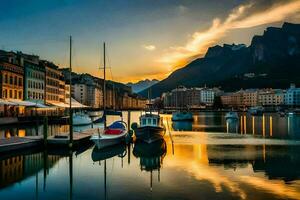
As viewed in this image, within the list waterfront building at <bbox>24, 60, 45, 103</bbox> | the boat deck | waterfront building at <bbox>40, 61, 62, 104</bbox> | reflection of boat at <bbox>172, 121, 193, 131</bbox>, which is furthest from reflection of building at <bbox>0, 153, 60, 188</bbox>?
waterfront building at <bbox>40, 61, 62, 104</bbox>

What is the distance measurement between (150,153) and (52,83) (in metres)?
94.1

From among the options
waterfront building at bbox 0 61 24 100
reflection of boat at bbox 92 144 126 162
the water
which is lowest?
the water

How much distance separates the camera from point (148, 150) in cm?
4644

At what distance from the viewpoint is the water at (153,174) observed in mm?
24609

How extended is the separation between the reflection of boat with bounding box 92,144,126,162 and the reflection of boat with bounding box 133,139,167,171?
1586mm

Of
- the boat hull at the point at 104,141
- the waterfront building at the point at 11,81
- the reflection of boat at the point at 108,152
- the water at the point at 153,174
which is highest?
the waterfront building at the point at 11,81

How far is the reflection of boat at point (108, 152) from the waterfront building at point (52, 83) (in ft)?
269

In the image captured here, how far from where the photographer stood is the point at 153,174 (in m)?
31.4

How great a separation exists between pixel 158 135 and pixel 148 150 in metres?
8.10

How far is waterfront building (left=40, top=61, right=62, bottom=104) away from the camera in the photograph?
12544cm

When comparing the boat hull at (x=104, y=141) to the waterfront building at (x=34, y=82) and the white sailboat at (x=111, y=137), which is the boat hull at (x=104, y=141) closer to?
the white sailboat at (x=111, y=137)

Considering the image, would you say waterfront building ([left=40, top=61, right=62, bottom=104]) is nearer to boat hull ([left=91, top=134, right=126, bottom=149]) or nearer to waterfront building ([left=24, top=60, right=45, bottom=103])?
waterfront building ([left=24, top=60, right=45, bottom=103])

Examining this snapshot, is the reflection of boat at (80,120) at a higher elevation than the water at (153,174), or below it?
higher

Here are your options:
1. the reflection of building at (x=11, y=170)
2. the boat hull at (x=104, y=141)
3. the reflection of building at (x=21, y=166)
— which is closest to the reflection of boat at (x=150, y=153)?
the boat hull at (x=104, y=141)
